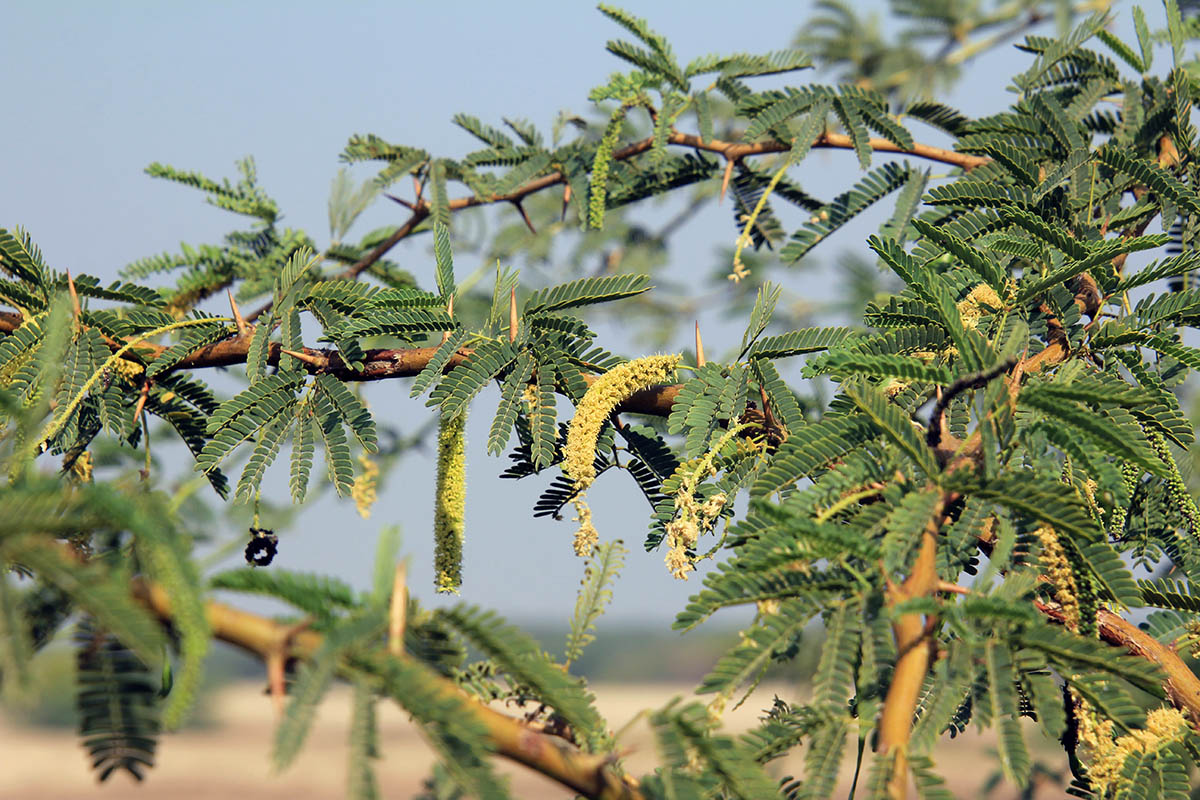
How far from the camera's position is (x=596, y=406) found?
1834 millimetres

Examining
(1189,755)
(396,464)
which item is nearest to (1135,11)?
(1189,755)

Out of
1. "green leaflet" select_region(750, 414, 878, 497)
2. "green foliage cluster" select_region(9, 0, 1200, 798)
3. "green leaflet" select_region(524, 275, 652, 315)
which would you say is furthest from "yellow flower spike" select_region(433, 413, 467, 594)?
"green leaflet" select_region(750, 414, 878, 497)

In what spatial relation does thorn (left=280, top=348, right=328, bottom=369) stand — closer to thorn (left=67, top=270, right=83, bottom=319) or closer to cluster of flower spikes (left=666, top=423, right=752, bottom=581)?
thorn (left=67, top=270, right=83, bottom=319)

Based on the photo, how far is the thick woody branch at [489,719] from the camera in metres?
0.91

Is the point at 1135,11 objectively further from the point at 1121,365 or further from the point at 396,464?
the point at 396,464

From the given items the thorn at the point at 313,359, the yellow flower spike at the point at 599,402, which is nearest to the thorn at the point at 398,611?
the yellow flower spike at the point at 599,402

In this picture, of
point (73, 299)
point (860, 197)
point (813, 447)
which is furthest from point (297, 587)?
point (860, 197)

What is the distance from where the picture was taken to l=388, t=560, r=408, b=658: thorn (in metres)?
0.95

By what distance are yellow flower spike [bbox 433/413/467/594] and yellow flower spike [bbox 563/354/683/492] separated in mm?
188

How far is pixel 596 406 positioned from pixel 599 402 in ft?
0.05

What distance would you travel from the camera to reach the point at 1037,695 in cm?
121

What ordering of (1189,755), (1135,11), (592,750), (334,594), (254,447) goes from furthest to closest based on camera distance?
(1135,11), (254,447), (1189,755), (592,750), (334,594)

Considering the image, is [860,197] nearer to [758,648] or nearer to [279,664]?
[758,648]

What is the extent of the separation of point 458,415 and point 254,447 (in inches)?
16.4
